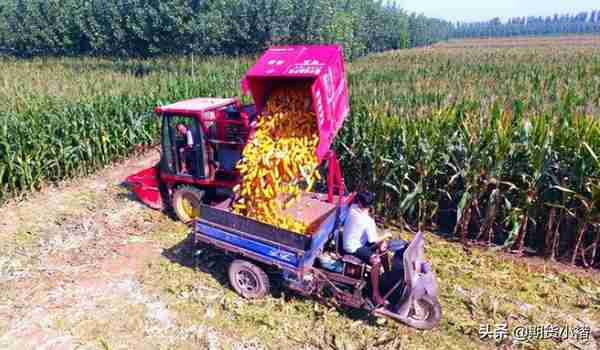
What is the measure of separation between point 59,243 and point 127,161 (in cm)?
446

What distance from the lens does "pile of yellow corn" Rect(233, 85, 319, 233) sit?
601cm

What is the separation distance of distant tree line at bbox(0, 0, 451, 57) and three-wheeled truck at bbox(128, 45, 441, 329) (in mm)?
13815

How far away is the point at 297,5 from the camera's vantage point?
2097 centimetres

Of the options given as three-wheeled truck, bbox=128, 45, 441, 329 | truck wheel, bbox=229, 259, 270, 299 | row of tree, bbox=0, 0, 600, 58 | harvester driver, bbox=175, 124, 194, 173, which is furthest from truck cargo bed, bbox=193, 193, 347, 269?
row of tree, bbox=0, 0, 600, 58

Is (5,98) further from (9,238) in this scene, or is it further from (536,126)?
(536,126)

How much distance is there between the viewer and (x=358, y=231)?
518 cm

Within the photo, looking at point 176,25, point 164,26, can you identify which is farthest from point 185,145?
point 164,26

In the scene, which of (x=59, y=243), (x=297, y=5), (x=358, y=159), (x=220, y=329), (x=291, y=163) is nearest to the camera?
(x=220, y=329)

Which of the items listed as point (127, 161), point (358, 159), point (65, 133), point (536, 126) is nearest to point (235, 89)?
point (127, 161)

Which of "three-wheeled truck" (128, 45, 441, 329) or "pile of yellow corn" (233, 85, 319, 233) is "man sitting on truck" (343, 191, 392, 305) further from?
"pile of yellow corn" (233, 85, 319, 233)

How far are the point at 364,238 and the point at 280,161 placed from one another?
1.66 metres

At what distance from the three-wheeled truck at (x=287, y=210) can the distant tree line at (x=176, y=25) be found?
1382cm

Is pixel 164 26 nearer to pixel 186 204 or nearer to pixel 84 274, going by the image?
pixel 186 204

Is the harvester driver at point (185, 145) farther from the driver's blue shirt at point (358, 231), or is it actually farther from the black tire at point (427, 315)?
the black tire at point (427, 315)
